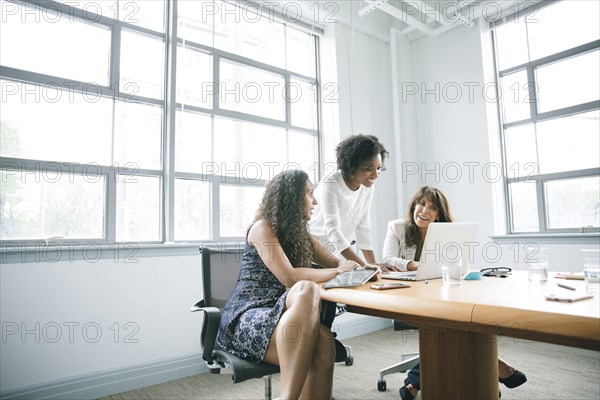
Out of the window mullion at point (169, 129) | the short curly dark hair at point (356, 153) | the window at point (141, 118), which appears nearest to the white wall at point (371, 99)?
the window at point (141, 118)

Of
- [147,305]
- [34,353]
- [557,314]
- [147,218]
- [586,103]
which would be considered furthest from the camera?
[586,103]

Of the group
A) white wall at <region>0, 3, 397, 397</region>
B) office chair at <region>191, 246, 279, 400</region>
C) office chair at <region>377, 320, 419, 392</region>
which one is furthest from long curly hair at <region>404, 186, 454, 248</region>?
white wall at <region>0, 3, 397, 397</region>

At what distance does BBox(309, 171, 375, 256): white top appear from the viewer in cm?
234

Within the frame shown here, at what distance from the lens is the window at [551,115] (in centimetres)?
341

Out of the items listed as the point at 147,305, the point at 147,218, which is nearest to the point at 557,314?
the point at 147,305

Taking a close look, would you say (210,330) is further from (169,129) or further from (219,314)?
(169,129)

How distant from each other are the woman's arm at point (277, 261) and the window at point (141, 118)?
132 cm

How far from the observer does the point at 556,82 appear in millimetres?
3627

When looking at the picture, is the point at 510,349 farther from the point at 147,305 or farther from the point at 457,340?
the point at 147,305

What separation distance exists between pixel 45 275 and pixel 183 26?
6.68 ft

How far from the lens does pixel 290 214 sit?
188 cm

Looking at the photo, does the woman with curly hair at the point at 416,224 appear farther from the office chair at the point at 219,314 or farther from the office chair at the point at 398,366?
the office chair at the point at 219,314

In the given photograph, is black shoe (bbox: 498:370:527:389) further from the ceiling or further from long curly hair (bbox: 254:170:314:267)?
the ceiling

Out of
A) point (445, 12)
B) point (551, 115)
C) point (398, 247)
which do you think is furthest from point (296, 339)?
point (445, 12)
